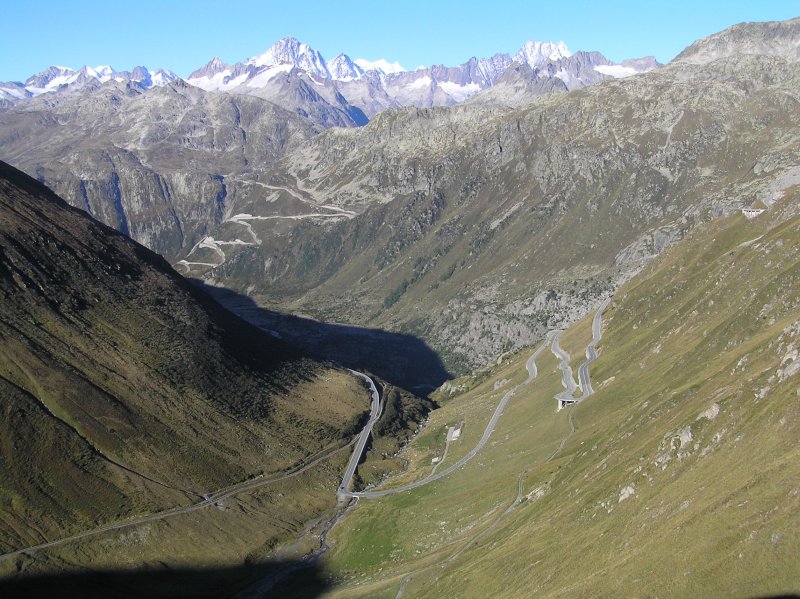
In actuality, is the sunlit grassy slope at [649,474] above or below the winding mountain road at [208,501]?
below

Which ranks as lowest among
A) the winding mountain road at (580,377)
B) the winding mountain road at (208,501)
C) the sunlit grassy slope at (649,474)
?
the winding mountain road at (580,377)

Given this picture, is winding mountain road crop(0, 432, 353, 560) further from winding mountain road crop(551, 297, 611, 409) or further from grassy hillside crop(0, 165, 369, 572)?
winding mountain road crop(551, 297, 611, 409)

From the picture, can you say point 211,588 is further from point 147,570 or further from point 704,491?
point 704,491

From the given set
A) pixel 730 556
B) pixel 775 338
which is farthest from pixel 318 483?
pixel 730 556

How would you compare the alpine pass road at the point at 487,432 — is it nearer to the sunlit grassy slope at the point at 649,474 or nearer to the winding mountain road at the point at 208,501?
the sunlit grassy slope at the point at 649,474

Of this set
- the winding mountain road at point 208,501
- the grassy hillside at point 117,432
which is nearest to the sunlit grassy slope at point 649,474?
the winding mountain road at point 208,501

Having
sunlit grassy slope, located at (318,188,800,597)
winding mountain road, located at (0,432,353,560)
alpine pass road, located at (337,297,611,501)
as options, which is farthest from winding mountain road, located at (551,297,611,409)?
winding mountain road, located at (0,432,353,560)

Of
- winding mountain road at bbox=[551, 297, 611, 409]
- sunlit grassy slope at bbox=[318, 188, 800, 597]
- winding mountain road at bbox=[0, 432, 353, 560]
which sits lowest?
winding mountain road at bbox=[551, 297, 611, 409]

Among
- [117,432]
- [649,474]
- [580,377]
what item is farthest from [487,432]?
[649,474]

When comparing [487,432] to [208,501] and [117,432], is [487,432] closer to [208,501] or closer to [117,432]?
[208,501]
